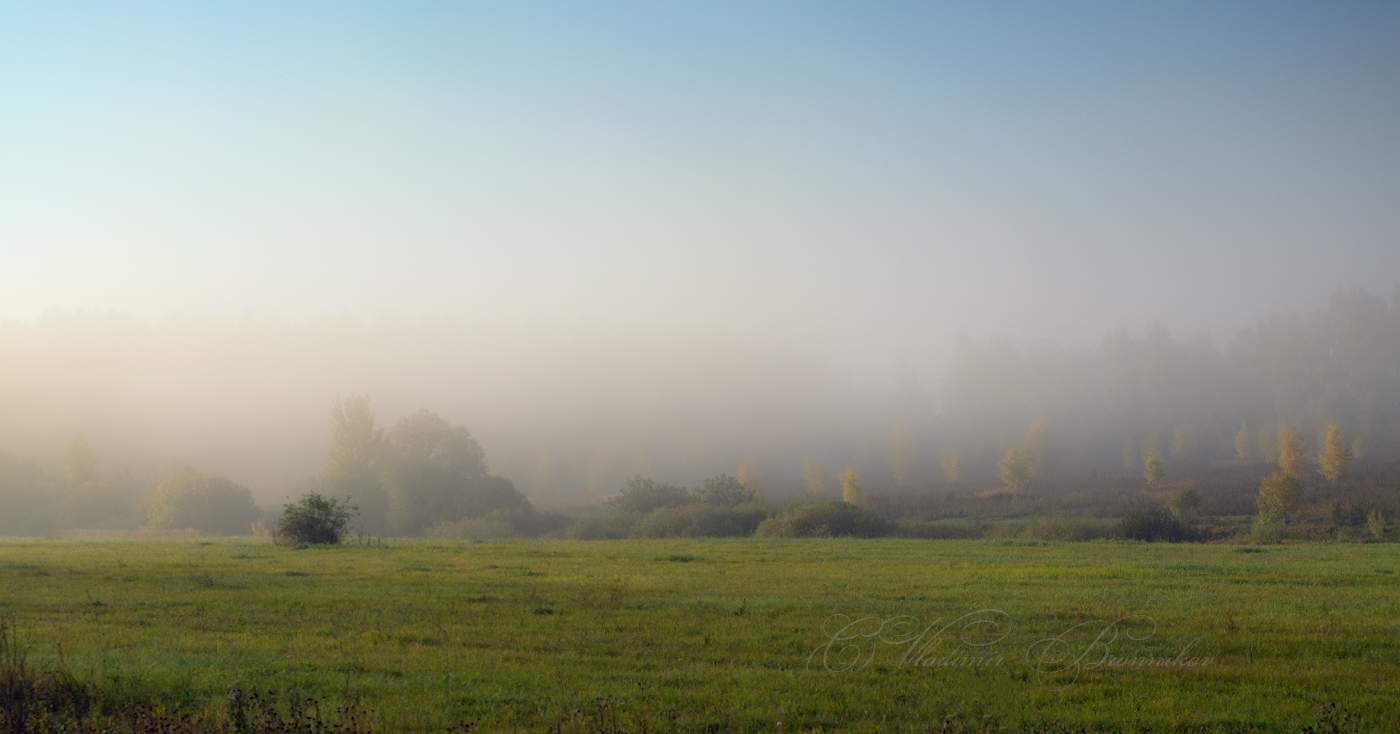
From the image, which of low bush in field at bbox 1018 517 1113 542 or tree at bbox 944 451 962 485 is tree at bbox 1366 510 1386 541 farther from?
tree at bbox 944 451 962 485

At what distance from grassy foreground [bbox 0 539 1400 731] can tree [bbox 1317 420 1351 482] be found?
9625 cm

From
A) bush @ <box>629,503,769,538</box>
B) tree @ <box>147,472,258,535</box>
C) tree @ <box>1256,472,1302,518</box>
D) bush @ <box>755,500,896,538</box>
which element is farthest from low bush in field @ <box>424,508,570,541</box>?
tree @ <box>1256,472,1302,518</box>

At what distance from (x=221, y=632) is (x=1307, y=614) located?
21003 millimetres

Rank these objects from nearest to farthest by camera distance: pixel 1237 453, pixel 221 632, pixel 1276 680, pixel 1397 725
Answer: pixel 1397 725, pixel 1276 680, pixel 221 632, pixel 1237 453

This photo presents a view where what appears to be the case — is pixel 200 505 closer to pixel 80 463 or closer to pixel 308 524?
pixel 80 463

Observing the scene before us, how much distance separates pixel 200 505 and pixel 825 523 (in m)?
74.5

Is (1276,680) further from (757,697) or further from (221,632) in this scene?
(221,632)

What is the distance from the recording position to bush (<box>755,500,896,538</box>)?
60.8 m

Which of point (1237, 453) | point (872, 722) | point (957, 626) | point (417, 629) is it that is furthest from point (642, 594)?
point (1237, 453)

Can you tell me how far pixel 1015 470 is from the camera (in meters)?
113

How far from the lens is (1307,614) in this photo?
1603 cm

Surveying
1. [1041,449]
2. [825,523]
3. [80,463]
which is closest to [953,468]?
[1041,449]

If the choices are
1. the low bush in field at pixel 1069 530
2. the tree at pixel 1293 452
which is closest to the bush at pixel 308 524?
the low bush in field at pixel 1069 530

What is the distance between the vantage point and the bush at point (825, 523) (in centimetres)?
6075
